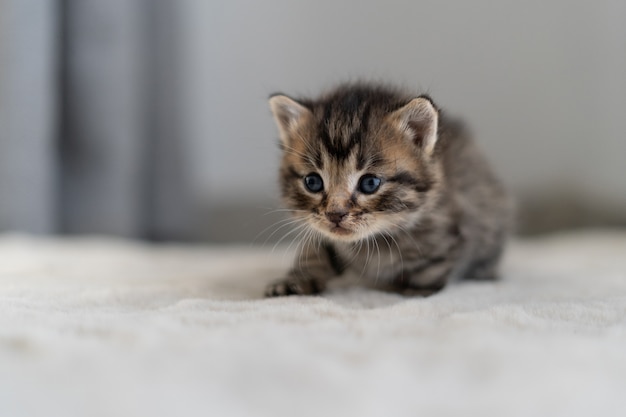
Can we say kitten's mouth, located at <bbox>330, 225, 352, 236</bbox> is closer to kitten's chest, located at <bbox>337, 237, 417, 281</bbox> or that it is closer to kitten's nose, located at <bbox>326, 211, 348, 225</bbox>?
kitten's nose, located at <bbox>326, 211, 348, 225</bbox>

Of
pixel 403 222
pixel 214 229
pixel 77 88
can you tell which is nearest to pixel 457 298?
pixel 403 222

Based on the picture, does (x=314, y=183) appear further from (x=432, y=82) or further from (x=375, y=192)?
(x=432, y=82)

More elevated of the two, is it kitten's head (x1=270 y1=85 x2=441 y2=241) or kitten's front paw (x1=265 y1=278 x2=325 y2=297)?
kitten's head (x1=270 y1=85 x2=441 y2=241)

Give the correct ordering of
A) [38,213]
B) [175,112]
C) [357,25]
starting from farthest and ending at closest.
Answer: [357,25] → [175,112] → [38,213]

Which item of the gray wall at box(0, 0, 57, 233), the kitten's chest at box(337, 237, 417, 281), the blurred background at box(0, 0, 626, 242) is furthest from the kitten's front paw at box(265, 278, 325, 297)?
the blurred background at box(0, 0, 626, 242)

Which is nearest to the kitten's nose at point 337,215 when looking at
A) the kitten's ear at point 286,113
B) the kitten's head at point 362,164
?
the kitten's head at point 362,164

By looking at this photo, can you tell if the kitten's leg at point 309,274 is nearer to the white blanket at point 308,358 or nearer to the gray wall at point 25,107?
the white blanket at point 308,358

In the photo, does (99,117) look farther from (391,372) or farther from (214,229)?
(391,372)

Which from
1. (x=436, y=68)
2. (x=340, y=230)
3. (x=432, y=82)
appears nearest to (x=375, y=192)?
(x=340, y=230)
